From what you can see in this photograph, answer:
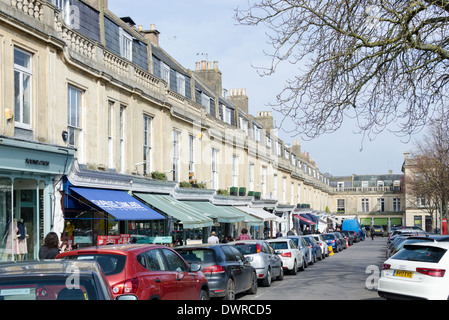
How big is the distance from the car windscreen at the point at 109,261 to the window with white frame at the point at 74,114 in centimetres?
884

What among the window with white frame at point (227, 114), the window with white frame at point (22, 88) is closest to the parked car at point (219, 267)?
the window with white frame at point (22, 88)

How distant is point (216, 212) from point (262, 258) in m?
9.86

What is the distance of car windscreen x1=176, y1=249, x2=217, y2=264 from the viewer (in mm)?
13530

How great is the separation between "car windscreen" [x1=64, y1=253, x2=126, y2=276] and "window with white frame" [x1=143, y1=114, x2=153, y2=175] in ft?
45.6

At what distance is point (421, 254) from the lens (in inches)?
474

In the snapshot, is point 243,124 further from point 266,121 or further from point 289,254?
point 289,254

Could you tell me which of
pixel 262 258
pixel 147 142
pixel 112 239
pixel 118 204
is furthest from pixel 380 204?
pixel 112 239

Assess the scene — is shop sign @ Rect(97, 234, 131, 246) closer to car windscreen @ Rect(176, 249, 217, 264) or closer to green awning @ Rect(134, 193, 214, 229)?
green awning @ Rect(134, 193, 214, 229)

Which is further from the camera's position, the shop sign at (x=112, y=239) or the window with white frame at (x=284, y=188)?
the window with white frame at (x=284, y=188)

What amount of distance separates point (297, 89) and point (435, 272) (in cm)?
507

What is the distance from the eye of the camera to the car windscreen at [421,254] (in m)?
11.7

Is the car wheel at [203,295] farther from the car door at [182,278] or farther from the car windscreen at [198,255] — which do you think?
the car windscreen at [198,255]

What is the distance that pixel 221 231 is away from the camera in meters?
34.5
